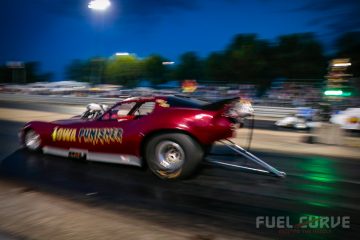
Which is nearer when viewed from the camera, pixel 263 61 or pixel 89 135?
pixel 89 135

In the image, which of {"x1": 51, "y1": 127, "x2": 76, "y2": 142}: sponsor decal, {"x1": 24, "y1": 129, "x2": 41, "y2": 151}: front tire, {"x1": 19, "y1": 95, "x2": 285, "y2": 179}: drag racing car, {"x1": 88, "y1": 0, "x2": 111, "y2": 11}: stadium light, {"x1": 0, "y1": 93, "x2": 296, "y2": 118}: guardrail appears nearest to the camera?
{"x1": 19, "y1": 95, "x2": 285, "y2": 179}: drag racing car

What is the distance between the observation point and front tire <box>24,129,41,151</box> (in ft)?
23.8

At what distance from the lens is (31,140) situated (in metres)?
7.44

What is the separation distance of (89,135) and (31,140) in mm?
1873

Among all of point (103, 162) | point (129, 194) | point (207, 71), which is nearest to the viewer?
point (129, 194)

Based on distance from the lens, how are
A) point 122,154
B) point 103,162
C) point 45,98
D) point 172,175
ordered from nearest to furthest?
point 172,175, point 122,154, point 103,162, point 45,98

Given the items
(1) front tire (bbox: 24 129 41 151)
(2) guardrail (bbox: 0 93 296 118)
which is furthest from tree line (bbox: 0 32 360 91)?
(1) front tire (bbox: 24 129 41 151)

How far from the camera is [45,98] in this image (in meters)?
32.6

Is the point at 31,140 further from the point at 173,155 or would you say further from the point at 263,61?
the point at 263,61

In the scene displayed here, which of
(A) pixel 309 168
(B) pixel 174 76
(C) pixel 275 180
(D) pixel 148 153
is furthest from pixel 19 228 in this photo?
(B) pixel 174 76

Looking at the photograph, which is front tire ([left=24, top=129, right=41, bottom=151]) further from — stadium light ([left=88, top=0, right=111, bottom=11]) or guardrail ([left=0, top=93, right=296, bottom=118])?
stadium light ([left=88, top=0, right=111, bottom=11])

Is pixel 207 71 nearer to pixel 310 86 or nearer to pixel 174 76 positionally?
pixel 174 76

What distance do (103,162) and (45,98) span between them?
28273mm

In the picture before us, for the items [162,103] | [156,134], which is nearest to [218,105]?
[162,103]
